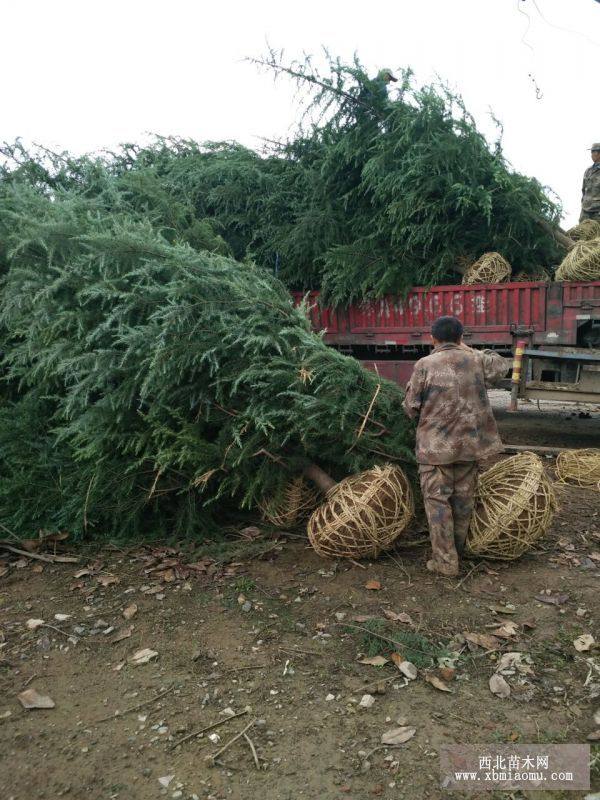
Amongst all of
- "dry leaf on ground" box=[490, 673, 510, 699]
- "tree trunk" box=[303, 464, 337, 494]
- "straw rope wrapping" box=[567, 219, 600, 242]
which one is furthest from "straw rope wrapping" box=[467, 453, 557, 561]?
"straw rope wrapping" box=[567, 219, 600, 242]

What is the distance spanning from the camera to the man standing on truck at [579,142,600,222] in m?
9.07

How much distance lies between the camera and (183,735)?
2.79 metres

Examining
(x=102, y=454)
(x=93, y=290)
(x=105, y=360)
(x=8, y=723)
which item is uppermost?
(x=93, y=290)

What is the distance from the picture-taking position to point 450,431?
417cm

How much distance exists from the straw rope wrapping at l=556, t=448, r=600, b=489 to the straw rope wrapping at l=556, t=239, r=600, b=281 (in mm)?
2205

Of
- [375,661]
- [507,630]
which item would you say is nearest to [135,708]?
[375,661]

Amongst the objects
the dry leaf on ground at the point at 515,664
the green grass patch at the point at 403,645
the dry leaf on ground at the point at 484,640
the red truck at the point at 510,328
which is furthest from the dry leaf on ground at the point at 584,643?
the red truck at the point at 510,328

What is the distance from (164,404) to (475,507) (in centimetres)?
237

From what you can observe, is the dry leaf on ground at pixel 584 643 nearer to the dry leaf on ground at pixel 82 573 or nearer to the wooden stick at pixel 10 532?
the dry leaf on ground at pixel 82 573

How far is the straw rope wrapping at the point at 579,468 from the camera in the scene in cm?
641

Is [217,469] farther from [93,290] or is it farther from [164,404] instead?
[93,290]

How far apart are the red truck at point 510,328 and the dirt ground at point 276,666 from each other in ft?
9.83

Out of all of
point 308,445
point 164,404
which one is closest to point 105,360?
point 164,404

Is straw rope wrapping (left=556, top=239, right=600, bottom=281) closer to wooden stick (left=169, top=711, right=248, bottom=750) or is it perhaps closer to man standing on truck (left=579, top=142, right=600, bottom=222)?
man standing on truck (left=579, top=142, right=600, bottom=222)
